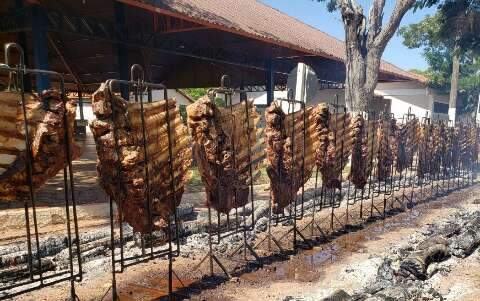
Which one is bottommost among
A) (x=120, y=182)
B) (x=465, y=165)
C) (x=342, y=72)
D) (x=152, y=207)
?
(x=465, y=165)

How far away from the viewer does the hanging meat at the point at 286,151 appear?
20.9 ft

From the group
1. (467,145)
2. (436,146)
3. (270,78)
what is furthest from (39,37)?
(467,145)

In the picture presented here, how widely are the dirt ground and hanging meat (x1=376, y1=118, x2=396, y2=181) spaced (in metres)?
2.79

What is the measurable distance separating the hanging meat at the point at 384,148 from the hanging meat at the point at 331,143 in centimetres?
182

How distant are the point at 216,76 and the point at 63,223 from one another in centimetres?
1391

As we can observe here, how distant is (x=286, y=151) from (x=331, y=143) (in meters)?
1.44

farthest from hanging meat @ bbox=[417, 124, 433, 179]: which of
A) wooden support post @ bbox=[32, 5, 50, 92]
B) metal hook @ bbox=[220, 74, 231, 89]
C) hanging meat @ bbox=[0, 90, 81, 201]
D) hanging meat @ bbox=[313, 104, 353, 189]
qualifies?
hanging meat @ bbox=[0, 90, 81, 201]

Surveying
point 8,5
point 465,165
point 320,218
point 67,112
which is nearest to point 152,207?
point 67,112

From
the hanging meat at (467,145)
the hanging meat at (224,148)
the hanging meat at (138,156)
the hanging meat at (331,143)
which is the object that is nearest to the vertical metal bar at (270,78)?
the hanging meat at (467,145)

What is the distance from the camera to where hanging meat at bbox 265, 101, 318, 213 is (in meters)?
6.36

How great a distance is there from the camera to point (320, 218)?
353 inches

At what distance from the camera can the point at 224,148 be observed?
527 cm

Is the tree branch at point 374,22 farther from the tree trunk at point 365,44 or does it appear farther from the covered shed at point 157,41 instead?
the covered shed at point 157,41

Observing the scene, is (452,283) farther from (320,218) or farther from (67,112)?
(67,112)
